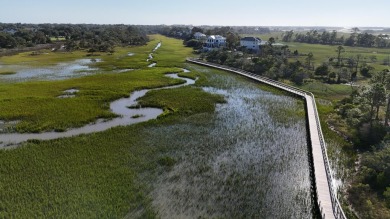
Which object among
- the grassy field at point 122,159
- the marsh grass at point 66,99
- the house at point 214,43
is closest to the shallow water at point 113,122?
the marsh grass at point 66,99

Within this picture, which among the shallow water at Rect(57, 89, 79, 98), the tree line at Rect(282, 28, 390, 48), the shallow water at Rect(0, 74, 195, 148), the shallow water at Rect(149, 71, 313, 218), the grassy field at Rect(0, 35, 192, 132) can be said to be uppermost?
the tree line at Rect(282, 28, 390, 48)

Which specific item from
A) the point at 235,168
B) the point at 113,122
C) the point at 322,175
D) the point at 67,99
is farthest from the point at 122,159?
the point at 67,99

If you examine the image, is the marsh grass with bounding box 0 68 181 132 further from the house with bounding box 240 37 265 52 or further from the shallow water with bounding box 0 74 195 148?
the house with bounding box 240 37 265 52

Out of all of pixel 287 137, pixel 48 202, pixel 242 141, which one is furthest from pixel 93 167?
pixel 287 137

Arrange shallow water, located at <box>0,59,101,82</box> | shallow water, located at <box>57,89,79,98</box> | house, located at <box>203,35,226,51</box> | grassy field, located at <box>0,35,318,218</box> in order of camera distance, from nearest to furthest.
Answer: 1. grassy field, located at <box>0,35,318,218</box>
2. shallow water, located at <box>57,89,79,98</box>
3. shallow water, located at <box>0,59,101,82</box>
4. house, located at <box>203,35,226,51</box>

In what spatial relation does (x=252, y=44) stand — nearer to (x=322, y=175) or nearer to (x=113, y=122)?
(x=113, y=122)

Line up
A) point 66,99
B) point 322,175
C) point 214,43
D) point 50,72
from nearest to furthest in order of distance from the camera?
point 322,175
point 66,99
point 50,72
point 214,43

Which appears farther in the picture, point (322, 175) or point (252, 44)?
point (252, 44)

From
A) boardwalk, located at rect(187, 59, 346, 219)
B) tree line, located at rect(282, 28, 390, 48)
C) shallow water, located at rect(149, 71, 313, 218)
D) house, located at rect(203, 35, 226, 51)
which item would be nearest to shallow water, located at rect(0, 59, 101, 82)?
shallow water, located at rect(149, 71, 313, 218)
